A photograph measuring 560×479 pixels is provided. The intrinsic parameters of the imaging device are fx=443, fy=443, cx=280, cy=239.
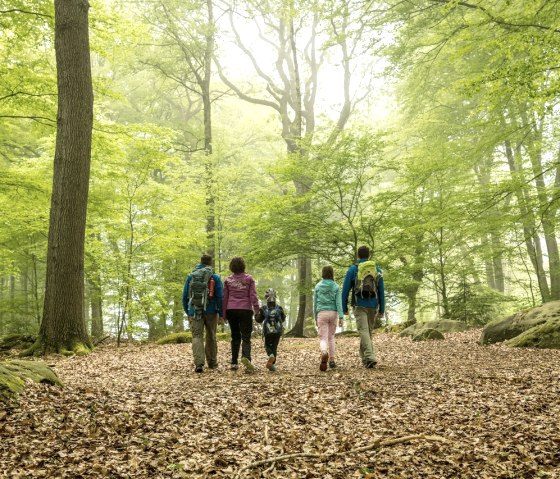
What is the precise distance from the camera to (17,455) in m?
3.45

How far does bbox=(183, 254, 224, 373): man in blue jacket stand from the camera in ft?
24.6

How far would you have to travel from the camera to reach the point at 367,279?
765 centimetres

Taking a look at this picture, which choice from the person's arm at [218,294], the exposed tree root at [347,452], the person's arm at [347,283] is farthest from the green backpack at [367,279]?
the exposed tree root at [347,452]

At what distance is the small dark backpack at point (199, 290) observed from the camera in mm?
7492

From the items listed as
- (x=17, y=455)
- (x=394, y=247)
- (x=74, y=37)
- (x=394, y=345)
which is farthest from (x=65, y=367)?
(x=394, y=247)

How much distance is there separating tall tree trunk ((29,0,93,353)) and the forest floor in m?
2.02

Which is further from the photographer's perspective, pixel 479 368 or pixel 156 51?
pixel 156 51

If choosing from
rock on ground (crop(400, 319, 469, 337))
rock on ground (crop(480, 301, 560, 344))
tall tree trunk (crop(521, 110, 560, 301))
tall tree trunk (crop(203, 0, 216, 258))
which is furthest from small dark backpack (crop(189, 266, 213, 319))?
tall tree trunk (crop(203, 0, 216, 258))

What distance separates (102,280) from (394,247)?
8653 millimetres

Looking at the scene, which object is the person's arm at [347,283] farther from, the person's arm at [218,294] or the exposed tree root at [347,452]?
the exposed tree root at [347,452]

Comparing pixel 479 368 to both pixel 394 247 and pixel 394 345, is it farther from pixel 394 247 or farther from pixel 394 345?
pixel 394 247

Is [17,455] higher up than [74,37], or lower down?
lower down

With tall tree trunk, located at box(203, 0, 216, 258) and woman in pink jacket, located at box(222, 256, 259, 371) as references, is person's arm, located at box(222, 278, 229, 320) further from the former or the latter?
tall tree trunk, located at box(203, 0, 216, 258)

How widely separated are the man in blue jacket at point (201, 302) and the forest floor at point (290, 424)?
0.57 m
